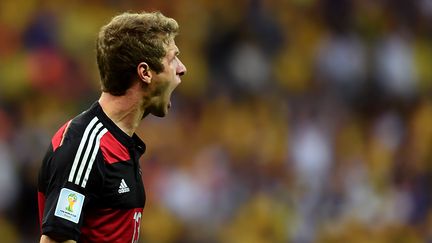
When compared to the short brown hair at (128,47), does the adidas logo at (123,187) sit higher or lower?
lower

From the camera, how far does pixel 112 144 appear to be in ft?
11.2

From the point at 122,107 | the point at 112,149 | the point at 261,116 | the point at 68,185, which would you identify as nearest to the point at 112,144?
the point at 112,149

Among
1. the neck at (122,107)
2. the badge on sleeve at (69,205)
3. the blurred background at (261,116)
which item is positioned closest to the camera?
the badge on sleeve at (69,205)

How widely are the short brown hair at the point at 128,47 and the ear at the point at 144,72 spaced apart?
12mm

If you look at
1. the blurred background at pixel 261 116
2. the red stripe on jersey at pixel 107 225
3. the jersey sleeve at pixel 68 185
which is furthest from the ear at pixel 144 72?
the blurred background at pixel 261 116

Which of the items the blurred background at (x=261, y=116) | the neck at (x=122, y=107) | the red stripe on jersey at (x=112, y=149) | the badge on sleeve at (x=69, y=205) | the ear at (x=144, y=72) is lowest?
the badge on sleeve at (x=69, y=205)

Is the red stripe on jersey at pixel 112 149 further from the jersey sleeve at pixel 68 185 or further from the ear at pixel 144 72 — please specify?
the ear at pixel 144 72

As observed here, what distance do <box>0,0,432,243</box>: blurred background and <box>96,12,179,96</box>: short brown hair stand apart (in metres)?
4.40

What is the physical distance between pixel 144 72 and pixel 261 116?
18.6 feet

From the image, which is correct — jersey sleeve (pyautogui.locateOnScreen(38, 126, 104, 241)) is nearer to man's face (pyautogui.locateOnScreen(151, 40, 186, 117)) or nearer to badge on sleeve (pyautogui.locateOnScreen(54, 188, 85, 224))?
badge on sleeve (pyautogui.locateOnScreen(54, 188, 85, 224))

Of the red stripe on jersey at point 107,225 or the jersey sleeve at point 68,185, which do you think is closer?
the jersey sleeve at point 68,185

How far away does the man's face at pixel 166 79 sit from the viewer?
11.4 feet

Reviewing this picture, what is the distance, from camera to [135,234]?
3.49 metres

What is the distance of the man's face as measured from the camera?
3488mm
